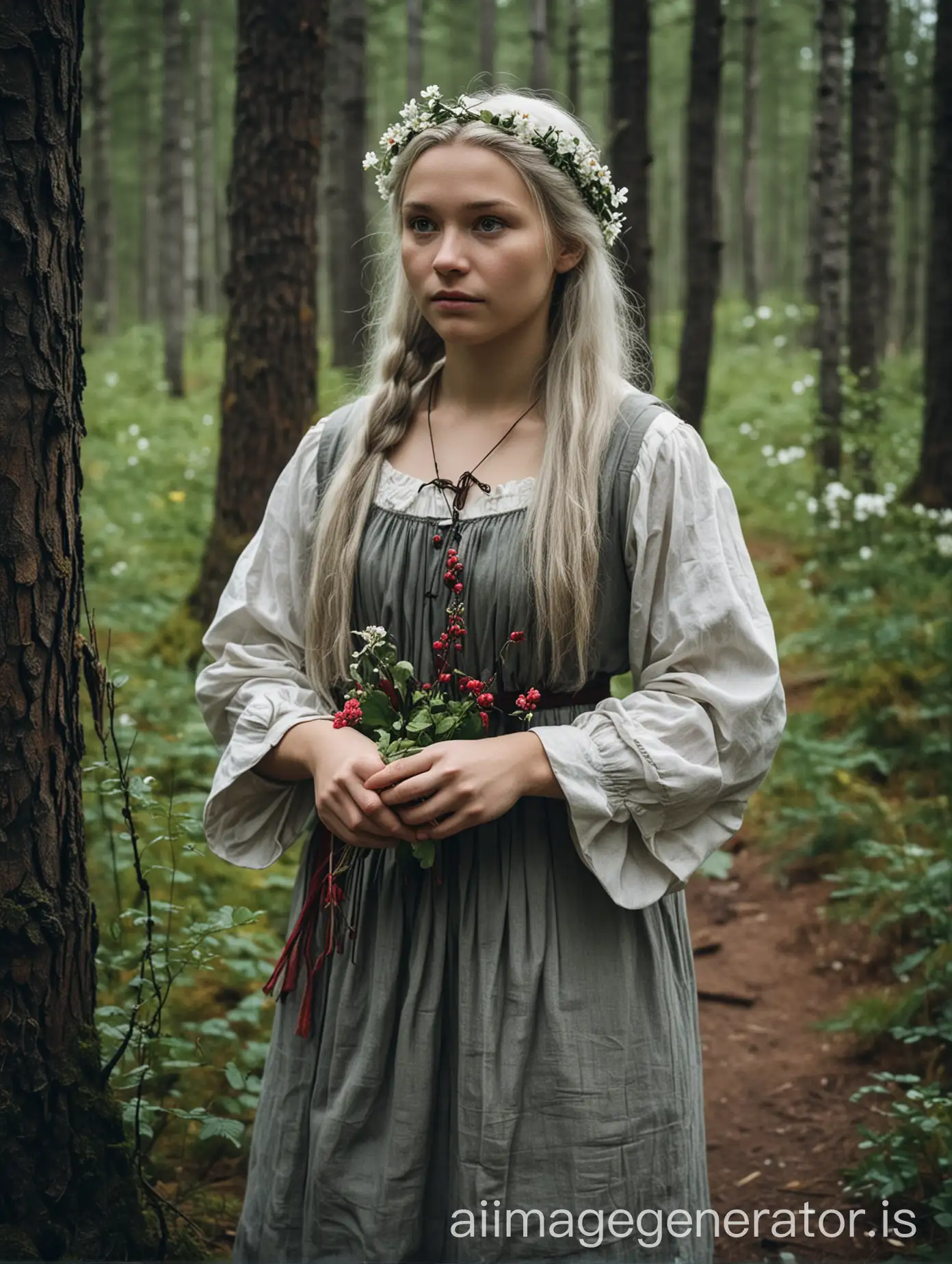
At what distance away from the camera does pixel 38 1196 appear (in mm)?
2162

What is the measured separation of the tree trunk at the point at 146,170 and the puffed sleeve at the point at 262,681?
21.1m

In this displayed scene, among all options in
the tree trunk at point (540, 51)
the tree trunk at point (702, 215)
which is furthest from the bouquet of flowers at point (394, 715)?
the tree trunk at point (540, 51)

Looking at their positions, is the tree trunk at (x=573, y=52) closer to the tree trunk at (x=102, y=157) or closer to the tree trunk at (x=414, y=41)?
the tree trunk at (x=414, y=41)

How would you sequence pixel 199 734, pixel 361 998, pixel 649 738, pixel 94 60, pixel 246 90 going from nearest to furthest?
pixel 649 738 → pixel 361 998 → pixel 199 734 → pixel 246 90 → pixel 94 60

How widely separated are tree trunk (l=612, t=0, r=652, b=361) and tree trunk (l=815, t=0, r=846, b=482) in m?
2.45

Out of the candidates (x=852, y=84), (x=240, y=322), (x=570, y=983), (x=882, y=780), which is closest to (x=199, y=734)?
(x=240, y=322)

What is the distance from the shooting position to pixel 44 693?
2.14 meters

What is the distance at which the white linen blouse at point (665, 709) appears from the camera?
77.0 inches

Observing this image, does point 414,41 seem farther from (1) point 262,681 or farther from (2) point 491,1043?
(2) point 491,1043

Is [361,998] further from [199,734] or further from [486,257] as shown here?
[199,734]

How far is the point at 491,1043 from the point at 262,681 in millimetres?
754

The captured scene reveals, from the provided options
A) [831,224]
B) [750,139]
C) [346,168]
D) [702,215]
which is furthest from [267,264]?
[750,139]

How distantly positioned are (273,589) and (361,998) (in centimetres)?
76

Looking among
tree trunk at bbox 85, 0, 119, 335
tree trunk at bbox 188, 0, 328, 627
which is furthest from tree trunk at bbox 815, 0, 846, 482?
tree trunk at bbox 85, 0, 119, 335
